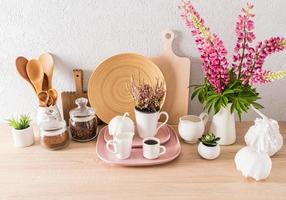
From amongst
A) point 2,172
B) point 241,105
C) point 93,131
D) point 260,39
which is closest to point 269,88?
point 260,39

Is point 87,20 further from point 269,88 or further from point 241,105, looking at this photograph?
point 269,88

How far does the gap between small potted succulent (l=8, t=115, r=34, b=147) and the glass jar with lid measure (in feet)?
0.18

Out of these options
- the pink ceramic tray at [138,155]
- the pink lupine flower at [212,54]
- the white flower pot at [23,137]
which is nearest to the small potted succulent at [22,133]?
the white flower pot at [23,137]

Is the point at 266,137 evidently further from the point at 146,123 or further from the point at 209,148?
the point at 146,123

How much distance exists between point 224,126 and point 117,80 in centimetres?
42

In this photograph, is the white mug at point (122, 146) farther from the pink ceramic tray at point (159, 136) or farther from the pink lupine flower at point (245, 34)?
the pink lupine flower at point (245, 34)

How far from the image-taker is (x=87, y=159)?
3.36 ft

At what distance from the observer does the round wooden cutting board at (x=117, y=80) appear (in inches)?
46.3

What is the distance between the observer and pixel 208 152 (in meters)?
1.00

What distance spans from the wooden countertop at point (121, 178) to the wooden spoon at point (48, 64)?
0.86 ft

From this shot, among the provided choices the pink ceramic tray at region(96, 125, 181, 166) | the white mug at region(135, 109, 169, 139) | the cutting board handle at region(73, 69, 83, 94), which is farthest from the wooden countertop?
the cutting board handle at region(73, 69, 83, 94)

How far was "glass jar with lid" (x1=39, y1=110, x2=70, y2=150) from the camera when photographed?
1050 mm

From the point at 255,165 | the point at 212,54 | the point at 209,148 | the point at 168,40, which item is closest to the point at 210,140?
the point at 209,148

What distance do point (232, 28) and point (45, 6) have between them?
0.68 meters
